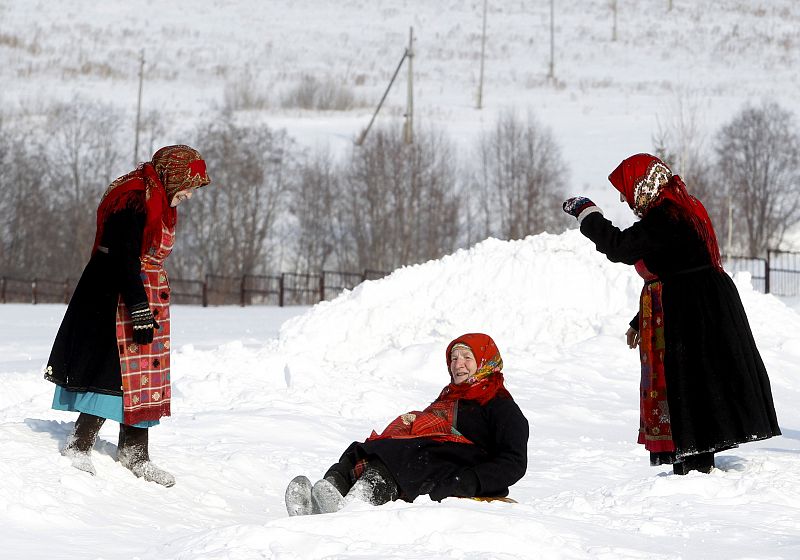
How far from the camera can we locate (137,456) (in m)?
5.33

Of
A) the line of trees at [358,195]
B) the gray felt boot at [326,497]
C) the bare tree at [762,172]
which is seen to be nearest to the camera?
the gray felt boot at [326,497]

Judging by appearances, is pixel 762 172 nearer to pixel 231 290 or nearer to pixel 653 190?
pixel 231 290

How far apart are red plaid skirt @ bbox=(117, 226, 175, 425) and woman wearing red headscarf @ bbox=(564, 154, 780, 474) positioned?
2.00m

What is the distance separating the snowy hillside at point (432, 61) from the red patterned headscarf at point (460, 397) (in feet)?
124

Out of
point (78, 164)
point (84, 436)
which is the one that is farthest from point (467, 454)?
point (78, 164)

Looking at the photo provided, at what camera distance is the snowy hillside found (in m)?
52.9

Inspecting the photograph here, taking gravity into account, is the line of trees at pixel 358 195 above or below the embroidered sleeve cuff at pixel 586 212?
above

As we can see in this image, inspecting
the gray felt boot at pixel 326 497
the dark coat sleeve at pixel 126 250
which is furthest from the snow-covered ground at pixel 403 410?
the dark coat sleeve at pixel 126 250

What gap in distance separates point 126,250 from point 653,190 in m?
2.49

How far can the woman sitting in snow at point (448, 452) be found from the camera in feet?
14.3

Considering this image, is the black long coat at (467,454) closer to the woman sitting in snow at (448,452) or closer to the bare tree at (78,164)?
the woman sitting in snow at (448,452)

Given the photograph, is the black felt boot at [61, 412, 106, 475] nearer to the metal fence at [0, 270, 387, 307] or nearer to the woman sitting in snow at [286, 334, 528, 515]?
the woman sitting in snow at [286, 334, 528, 515]

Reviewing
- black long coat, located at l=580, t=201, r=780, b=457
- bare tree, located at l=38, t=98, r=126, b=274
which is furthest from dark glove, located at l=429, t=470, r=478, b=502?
bare tree, located at l=38, t=98, r=126, b=274

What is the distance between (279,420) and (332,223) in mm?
38324
